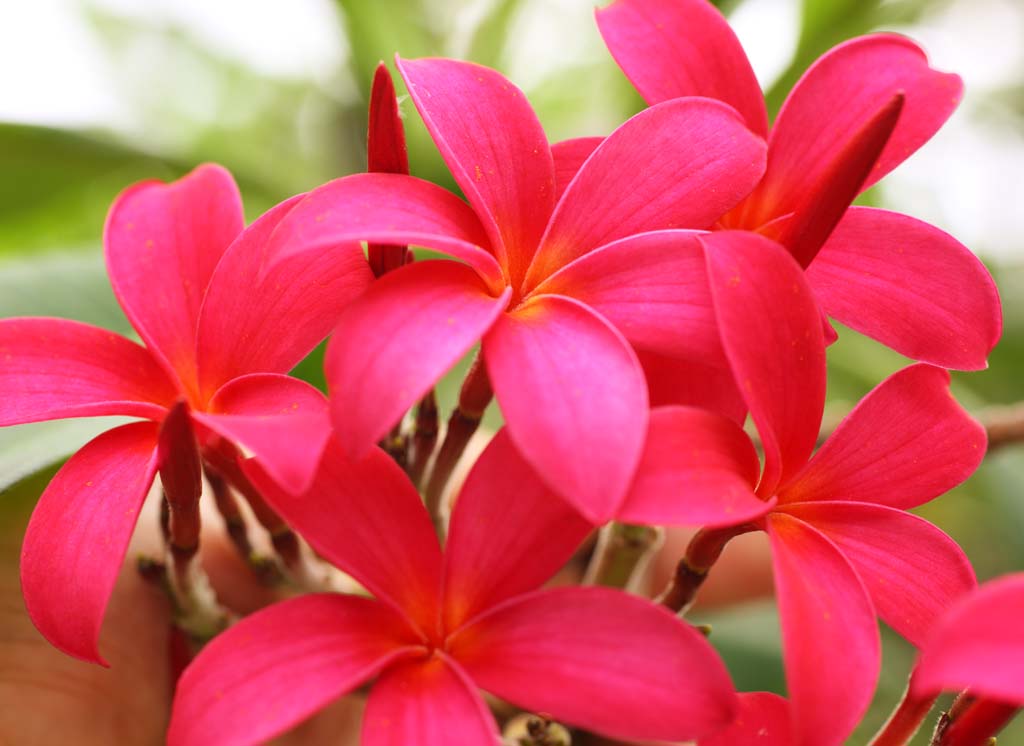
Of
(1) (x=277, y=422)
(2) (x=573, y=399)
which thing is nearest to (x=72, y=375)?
(1) (x=277, y=422)

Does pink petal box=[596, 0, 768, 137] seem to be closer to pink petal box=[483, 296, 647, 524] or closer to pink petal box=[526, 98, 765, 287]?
pink petal box=[526, 98, 765, 287]

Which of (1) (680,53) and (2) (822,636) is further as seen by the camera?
(1) (680,53)

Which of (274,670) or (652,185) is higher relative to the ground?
(652,185)

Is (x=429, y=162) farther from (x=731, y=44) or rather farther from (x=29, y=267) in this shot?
(x=731, y=44)

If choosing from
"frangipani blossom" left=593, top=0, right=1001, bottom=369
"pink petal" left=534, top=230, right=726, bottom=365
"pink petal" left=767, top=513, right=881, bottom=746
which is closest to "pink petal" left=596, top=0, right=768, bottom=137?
"frangipani blossom" left=593, top=0, right=1001, bottom=369

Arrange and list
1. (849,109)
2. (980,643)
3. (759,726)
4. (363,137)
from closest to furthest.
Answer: (980,643) < (759,726) < (849,109) < (363,137)

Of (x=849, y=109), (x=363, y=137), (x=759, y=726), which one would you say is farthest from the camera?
(x=363, y=137)

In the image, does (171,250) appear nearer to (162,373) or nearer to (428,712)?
(162,373)
